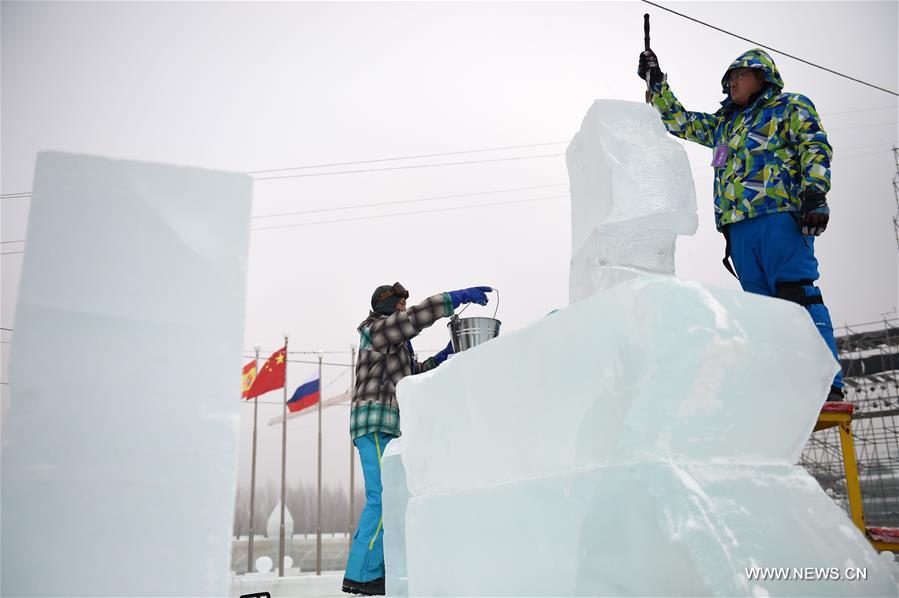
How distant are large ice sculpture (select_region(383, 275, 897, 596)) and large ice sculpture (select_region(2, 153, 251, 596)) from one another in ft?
1.86

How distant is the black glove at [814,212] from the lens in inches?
85.9

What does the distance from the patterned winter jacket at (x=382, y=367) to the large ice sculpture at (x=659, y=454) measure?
1.73m

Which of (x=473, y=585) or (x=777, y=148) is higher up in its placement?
(x=777, y=148)

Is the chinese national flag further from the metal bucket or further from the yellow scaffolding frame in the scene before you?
the yellow scaffolding frame

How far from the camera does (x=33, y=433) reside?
114 cm

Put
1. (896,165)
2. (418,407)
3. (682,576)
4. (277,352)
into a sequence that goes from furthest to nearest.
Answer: (896,165) < (277,352) < (418,407) < (682,576)

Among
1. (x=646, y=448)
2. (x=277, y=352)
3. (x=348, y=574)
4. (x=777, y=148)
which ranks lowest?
(x=348, y=574)

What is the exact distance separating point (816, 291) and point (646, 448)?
1574 millimetres

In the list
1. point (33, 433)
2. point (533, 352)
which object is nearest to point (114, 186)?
point (33, 433)

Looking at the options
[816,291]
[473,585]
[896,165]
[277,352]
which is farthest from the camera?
[896,165]

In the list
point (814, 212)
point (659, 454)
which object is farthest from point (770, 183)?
point (659, 454)

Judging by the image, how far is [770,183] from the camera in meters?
2.40

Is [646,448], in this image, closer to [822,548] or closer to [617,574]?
[617,574]

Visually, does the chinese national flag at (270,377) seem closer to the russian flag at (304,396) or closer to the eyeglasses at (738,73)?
the russian flag at (304,396)
